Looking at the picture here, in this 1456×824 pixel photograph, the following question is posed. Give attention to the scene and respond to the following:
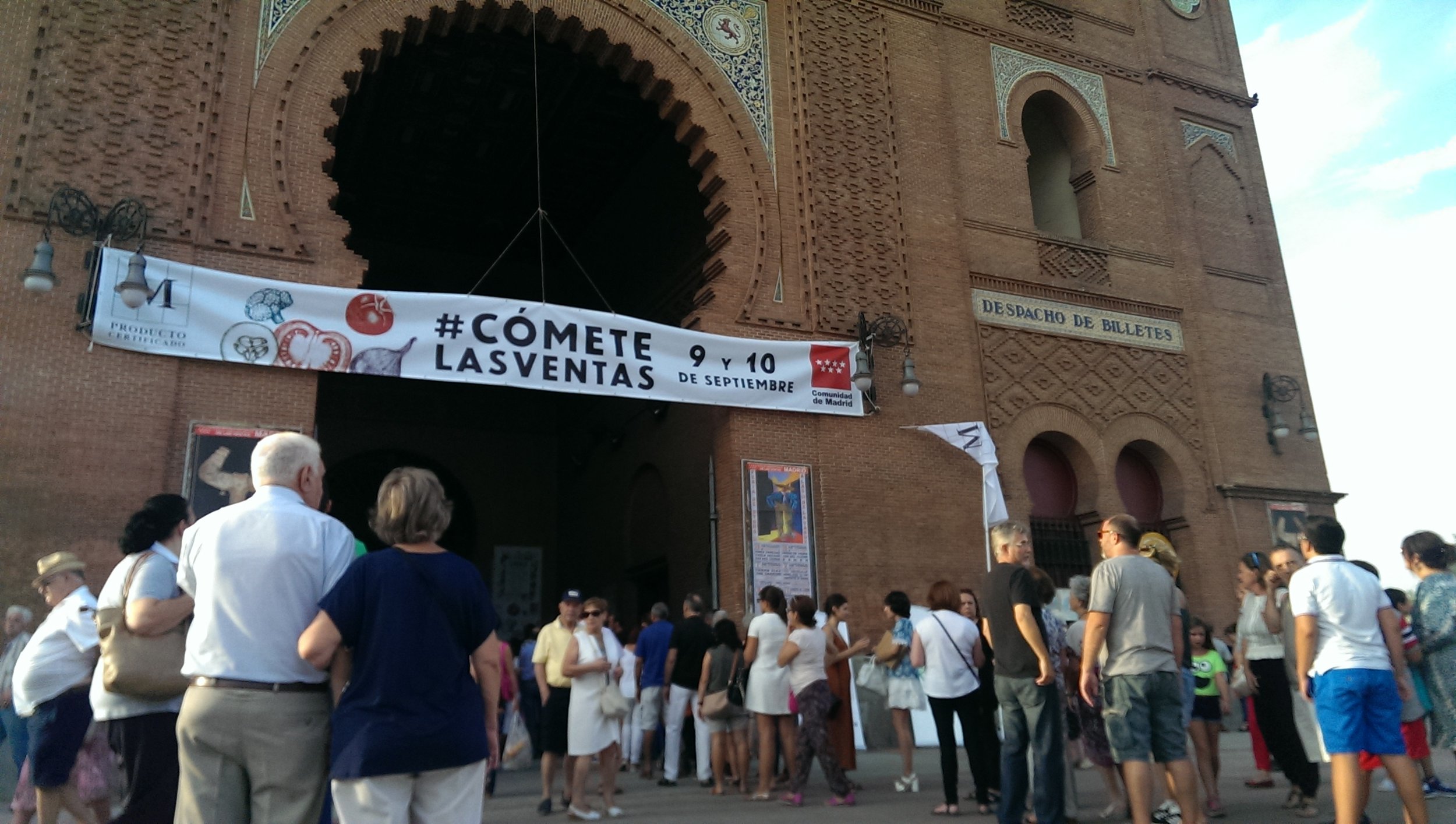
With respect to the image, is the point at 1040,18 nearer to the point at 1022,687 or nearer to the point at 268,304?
the point at 268,304

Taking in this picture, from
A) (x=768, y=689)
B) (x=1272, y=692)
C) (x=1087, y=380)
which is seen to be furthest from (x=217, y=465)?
(x=1087, y=380)

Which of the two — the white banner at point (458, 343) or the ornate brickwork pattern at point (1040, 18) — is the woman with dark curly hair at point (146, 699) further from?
the ornate brickwork pattern at point (1040, 18)

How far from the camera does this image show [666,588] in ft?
48.2

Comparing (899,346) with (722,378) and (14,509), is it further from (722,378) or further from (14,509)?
(14,509)

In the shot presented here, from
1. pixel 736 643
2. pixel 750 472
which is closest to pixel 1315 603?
pixel 736 643

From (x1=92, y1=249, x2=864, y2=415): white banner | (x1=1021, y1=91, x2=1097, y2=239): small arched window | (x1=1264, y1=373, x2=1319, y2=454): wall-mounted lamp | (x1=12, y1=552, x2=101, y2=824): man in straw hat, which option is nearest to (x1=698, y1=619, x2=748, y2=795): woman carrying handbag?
(x1=92, y1=249, x2=864, y2=415): white banner

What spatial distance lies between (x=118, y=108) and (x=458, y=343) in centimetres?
385

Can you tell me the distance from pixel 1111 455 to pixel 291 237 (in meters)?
10.3

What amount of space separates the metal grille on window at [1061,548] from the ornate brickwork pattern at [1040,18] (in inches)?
293

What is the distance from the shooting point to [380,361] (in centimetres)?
992

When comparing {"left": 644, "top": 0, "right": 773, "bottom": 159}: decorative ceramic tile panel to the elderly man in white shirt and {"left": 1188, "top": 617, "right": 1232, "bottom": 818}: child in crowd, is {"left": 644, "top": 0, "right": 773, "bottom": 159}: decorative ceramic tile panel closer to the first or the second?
{"left": 1188, "top": 617, "right": 1232, "bottom": 818}: child in crowd

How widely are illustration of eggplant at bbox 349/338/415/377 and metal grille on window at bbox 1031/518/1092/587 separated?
7.95 m

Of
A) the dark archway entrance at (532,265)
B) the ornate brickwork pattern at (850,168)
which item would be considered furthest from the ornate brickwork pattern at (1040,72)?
the dark archway entrance at (532,265)

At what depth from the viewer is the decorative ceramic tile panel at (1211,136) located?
642 inches
